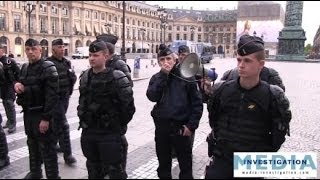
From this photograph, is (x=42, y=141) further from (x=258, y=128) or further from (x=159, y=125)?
(x=258, y=128)

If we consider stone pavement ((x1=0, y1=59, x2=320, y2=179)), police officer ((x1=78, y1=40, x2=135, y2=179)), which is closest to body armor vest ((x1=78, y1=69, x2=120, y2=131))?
police officer ((x1=78, y1=40, x2=135, y2=179))

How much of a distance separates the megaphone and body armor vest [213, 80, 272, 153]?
97 cm

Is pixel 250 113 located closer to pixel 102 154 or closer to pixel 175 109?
pixel 175 109

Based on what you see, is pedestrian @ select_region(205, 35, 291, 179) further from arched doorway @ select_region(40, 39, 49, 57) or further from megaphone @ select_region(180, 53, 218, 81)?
arched doorway @ select_region(40, 39, 49, 57)

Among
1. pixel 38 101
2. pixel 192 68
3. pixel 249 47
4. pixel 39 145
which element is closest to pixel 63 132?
pixel 39 145

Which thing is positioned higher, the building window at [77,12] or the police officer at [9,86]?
the building window at [77,12]

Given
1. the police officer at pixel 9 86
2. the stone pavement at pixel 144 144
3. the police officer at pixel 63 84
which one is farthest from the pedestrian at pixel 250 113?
the police officer at pixel 9 86

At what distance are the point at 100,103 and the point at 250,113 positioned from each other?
154cm

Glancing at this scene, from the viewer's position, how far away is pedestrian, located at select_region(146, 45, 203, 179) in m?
4.26

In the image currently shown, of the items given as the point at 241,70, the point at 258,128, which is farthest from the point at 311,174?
the point at 241,70

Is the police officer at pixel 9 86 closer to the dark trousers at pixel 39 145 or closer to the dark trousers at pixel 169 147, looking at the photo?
the dark trousers at pixel 39 145

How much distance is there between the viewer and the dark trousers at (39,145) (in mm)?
4227

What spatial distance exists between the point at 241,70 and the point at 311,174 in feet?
4.01

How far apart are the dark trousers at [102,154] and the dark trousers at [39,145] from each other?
63 cm
